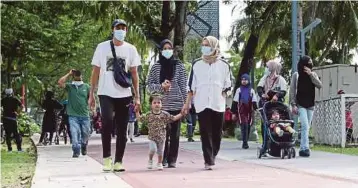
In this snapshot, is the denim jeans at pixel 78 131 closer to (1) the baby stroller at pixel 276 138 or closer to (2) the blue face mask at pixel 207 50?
(1) the baby stroller at pixel 276 138

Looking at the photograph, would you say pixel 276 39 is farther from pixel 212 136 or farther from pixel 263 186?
pixel 263 186

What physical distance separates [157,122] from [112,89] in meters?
0.96

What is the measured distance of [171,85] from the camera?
30.1 feet

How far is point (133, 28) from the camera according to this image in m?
19.9

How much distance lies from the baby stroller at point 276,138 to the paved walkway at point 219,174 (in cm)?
30

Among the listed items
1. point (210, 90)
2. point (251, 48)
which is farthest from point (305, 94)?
point (251, 48)

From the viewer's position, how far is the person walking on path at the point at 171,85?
9.17m

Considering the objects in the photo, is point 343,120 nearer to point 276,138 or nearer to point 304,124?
point 304,124

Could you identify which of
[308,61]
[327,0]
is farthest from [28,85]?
[308,61]

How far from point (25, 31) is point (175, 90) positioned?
19.9 metres

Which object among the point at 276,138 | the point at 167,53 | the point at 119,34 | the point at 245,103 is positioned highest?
the point at 119,34

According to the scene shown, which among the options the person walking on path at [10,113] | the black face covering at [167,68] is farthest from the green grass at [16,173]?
the person walking on path at [10,113]

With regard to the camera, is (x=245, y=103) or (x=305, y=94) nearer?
(x=305, y=94)

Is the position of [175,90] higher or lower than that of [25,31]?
lower
